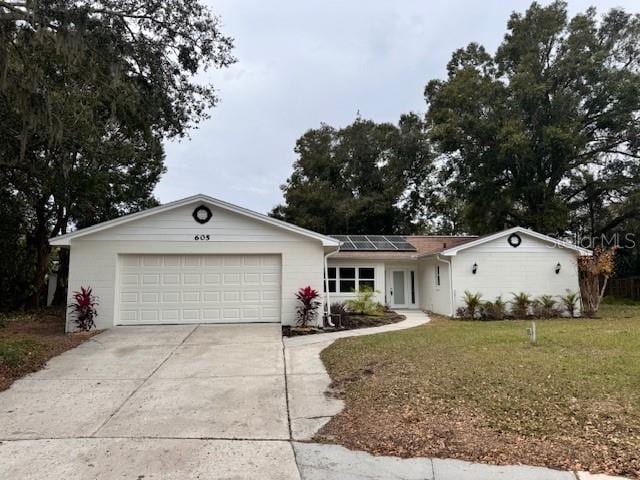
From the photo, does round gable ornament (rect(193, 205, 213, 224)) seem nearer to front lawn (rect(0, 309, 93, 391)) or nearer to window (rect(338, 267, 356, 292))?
front lawn (rect(0, 309, 93, 391))

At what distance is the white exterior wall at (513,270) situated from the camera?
16.0m

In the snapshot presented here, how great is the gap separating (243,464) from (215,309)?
29.5 ft

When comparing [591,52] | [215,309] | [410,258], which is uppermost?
[591,52]

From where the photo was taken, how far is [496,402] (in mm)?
5398

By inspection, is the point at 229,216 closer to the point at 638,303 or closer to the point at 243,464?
the point at 243,464

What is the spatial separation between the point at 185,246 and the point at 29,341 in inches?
171

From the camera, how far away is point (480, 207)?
2469 centimetres

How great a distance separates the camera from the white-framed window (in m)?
18.5

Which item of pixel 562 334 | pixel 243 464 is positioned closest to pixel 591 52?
→ pixel 562 334

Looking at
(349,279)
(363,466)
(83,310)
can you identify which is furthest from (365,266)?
(363,466)

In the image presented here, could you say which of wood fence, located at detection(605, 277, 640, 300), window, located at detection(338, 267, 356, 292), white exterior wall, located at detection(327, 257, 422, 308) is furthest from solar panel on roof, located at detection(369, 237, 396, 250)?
wood fence, located at detection(605, 277, 640, 300)

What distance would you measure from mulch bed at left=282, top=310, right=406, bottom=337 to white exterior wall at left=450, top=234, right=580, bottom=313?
2.78 metres

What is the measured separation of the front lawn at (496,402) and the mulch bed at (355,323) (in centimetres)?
264

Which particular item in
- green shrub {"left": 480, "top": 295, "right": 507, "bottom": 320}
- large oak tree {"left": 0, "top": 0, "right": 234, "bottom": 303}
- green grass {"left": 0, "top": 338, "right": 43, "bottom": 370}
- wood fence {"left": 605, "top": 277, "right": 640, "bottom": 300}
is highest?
large oak tree {"left": 0, "top": 0, "right": 234, "bottom": 303}
